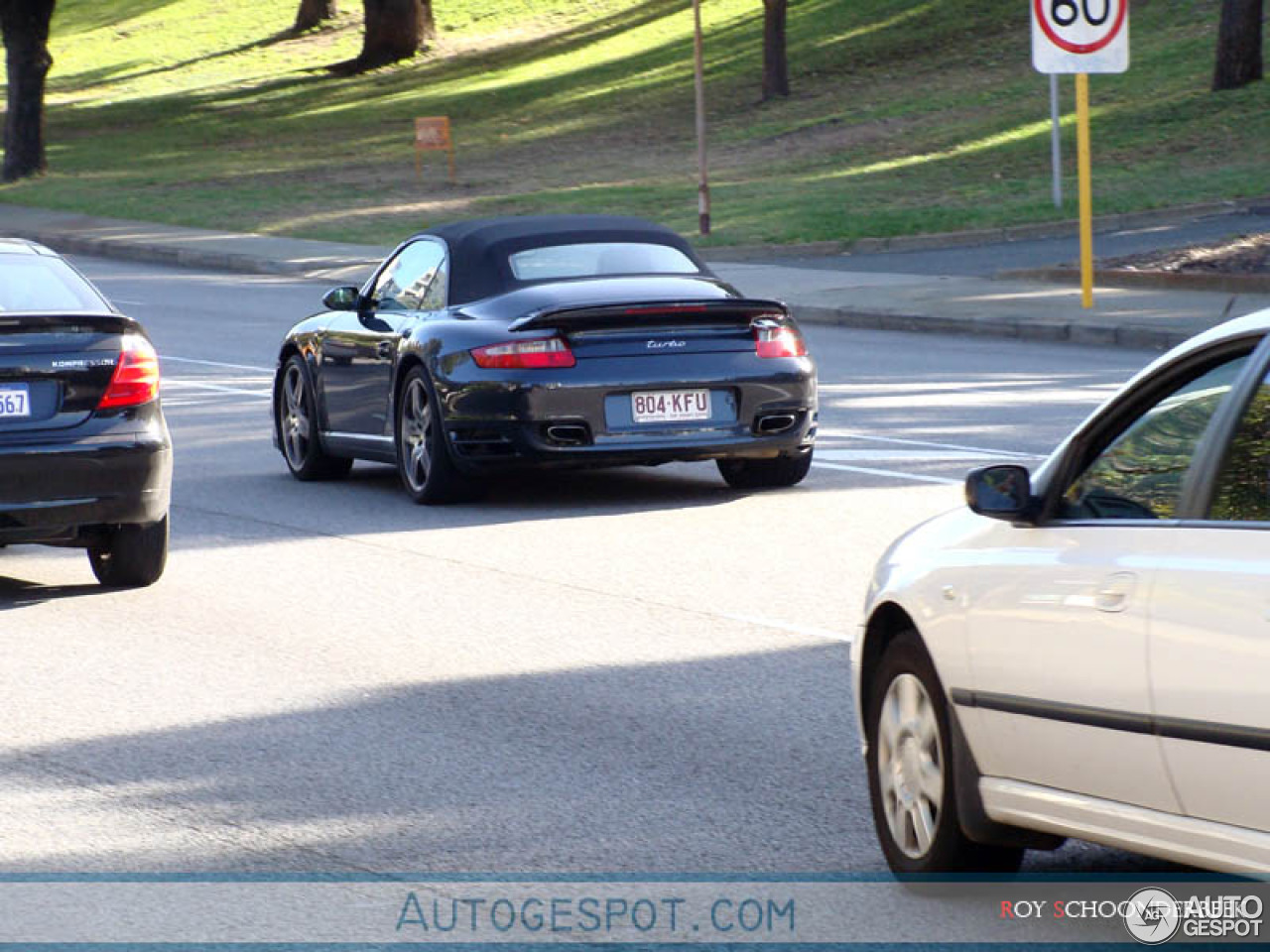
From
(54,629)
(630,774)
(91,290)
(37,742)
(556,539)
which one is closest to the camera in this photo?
(630,774)

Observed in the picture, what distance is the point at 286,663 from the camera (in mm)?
8375

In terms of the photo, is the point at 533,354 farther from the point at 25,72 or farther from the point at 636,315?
the point at 25,72

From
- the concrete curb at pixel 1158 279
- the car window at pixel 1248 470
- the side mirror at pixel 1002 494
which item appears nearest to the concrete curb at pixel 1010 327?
the concrete curb at pixel 1158 279

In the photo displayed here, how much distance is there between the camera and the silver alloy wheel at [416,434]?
12227 mm

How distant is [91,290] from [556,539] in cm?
242

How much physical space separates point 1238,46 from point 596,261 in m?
26.4

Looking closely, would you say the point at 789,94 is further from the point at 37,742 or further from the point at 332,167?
the point at 37,742

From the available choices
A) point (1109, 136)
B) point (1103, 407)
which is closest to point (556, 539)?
point (1103, 407)

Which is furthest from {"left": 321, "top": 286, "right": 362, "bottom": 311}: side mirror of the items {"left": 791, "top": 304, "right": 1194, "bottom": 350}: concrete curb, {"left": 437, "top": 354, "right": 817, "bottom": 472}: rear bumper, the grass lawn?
the grass lawn

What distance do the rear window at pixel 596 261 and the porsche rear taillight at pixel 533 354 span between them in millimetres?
864

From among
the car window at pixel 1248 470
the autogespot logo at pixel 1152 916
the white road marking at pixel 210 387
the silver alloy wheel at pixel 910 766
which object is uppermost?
the car window at pixel 1248 470

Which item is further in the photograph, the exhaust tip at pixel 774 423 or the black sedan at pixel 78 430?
Answer: the exhaust tip at pixel 774 423

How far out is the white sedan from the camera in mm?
4473

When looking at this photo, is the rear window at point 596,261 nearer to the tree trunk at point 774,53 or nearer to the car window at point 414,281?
the car window at point 414,281
